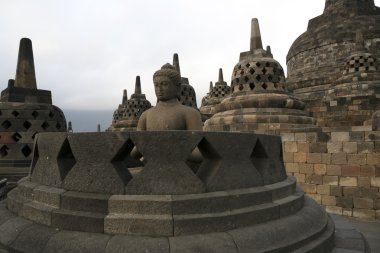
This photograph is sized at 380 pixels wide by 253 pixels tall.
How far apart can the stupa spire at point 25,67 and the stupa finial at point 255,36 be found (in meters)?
7.95

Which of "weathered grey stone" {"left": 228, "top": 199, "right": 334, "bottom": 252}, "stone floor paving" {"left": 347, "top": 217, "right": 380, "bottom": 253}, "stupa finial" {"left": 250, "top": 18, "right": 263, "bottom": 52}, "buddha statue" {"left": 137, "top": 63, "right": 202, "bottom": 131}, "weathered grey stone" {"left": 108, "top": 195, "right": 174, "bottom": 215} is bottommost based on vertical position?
"stone floor paving" {"left": 347, "top": 217, "right": 380, "bottom": 253}

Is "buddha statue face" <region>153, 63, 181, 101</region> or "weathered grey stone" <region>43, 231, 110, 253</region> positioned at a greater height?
"buddha statue face" <region>153, 63, 181, 101</region>

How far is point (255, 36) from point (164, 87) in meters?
9.09

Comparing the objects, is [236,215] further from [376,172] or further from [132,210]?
[376,172]

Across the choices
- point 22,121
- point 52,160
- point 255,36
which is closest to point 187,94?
point 255,36

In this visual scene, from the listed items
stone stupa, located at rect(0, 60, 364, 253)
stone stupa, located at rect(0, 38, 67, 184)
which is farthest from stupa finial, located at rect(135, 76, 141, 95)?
stone stupa, located at rect(0, 60, 364, 253)

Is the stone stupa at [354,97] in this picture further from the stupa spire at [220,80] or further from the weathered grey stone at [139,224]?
the weathered grey stone at [139,224]

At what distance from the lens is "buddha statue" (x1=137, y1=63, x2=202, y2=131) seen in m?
3.27

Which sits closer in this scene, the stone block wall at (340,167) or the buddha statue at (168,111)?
the buddha statue at (168,111)

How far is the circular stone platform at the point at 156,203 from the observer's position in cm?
221

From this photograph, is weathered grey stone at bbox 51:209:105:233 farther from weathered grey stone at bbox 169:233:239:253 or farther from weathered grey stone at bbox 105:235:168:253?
weathered grey stone at bbox 169:233:239:253

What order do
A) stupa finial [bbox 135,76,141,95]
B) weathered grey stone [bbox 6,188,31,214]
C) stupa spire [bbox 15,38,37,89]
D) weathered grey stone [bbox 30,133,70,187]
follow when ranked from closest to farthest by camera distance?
weathered grey stone [bbox 30,133,70,187], weathered grey stone [bbox 6,188,31,214], stupa spire [bbox 15,38,37,89], stupa finial [bbox 135,76,141,95]

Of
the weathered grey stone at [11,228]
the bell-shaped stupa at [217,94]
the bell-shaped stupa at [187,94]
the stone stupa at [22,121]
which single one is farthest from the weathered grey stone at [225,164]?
the bell-shaped stupa at [217,94]

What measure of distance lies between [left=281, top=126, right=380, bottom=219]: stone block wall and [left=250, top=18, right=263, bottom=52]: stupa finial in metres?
5.03
